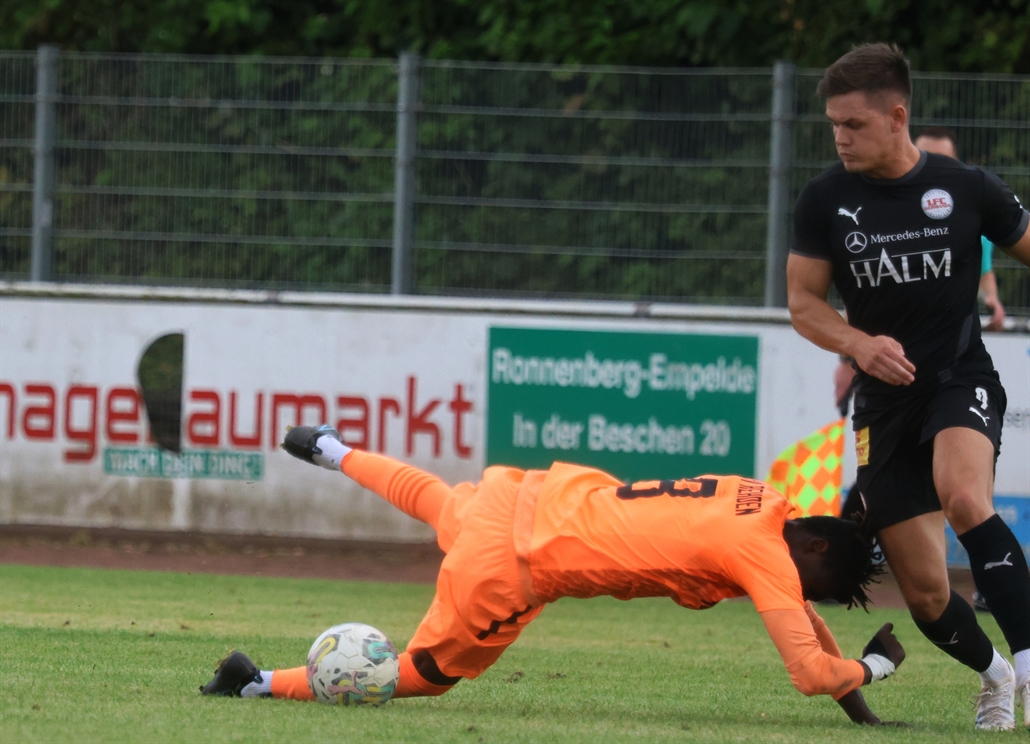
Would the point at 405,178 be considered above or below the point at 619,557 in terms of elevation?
above

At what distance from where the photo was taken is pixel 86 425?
35.7ft

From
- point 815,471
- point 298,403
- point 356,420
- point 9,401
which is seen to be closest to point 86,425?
point 9,401

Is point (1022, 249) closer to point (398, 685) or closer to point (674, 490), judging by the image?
point (674, 490)

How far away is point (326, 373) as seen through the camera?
10.8 meters

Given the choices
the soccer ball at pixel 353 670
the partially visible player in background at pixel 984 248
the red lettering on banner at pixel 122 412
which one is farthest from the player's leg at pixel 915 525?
the red lettering on banner at pixel 122 412

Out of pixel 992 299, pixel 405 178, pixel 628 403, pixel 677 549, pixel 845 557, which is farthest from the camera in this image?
pixel 405 178

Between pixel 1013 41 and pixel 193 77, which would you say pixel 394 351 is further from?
pixel 1013 41

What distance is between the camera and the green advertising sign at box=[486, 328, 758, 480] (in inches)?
405

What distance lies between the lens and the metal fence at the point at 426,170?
1049 cm

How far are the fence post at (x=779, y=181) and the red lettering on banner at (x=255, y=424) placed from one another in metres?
3.51

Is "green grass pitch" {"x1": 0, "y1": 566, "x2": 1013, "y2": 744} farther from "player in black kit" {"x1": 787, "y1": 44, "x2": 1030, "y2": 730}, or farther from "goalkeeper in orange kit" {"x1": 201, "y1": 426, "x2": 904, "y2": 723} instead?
"player in black kit" {"x1": 787, "y1": 44, "x2": 1030, "y2": 730}

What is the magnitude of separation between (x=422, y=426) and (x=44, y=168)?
3376mm

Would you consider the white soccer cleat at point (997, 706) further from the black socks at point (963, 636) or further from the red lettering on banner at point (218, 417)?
the red lettering on banner at point (218, 417)

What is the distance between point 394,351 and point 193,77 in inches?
97.1
